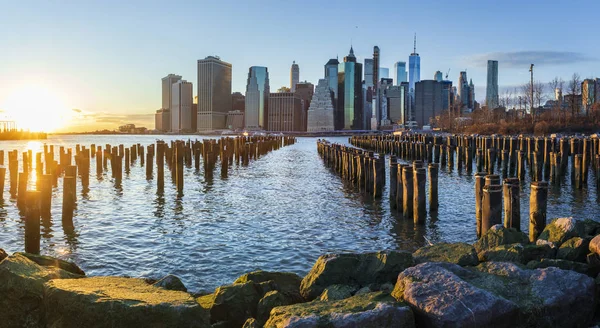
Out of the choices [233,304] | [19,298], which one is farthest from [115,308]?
[233,304]

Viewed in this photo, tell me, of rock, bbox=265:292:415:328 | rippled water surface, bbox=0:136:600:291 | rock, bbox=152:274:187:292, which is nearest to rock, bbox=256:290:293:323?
rock, bbox=265:292:415:328

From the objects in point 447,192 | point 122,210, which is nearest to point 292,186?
point 447,192

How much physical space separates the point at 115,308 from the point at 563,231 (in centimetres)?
777

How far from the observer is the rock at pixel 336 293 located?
6.60 metres

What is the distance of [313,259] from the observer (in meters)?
11.2

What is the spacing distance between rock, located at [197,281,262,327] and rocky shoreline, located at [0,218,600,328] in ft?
0.05

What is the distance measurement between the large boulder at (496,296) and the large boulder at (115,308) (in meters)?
2.63

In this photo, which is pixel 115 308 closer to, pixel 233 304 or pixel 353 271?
pixel 233 304

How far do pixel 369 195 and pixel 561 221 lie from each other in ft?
39.6

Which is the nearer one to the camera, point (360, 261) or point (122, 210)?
point (360, 261)

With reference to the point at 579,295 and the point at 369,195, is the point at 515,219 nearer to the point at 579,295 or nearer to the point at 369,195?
the point at 579,295

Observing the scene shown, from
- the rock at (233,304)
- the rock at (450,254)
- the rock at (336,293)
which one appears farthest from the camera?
the rock at (450,254)

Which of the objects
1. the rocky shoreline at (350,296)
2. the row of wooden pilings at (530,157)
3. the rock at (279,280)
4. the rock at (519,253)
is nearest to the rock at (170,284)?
the rocky shoreline at (350,296)

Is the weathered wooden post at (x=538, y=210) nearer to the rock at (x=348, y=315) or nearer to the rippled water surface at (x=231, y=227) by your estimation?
the rippled water surface at (x=231, y=227)
